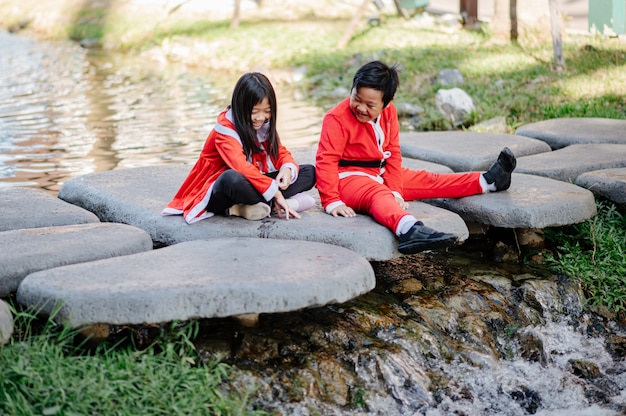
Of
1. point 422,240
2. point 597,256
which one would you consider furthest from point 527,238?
point 422,240

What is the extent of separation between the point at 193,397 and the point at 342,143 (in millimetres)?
1796

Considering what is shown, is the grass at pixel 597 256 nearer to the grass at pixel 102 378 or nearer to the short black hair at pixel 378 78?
the short black hair at pixel 378 78

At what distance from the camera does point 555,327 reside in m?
4.09

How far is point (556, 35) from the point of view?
809 cm

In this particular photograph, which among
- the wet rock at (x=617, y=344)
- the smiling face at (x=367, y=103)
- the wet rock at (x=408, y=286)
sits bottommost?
the wet rock at (x=617, y=344)

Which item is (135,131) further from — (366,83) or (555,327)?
(555,327)

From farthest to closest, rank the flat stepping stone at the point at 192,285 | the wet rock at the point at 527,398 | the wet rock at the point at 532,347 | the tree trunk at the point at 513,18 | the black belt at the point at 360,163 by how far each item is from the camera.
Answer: the tree trunk at the point at 513,18 → the black belt at the point at 360,163 → the wet rock at the point at 532,347 → the wet rock at the point at 527,398 → the flat stepping stone at the point at 192,285

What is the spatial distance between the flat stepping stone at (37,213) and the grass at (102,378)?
0.97 metres

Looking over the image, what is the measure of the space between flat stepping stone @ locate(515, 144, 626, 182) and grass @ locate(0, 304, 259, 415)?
265 cm

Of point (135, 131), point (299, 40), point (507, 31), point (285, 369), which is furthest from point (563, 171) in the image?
point (299, 40)

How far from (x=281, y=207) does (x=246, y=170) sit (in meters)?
0.29

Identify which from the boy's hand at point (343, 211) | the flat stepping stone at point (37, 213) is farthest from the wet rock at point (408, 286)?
the flat stepping stone at point (37, 213)

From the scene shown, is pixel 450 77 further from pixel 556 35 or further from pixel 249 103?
pixel 249 103

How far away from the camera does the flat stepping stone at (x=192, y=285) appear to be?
2998 mm
